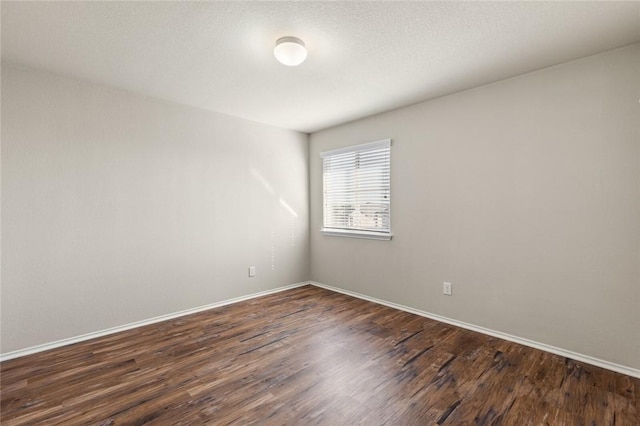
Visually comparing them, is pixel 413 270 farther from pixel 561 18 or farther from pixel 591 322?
pixel 561 18

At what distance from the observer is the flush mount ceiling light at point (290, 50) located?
2109mm

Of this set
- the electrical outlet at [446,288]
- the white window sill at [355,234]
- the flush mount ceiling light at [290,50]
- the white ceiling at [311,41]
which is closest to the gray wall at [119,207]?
the white ceiling at [311,41]

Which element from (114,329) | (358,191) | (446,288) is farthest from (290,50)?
(114,329)

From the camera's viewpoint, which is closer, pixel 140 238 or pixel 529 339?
pixel 529 339

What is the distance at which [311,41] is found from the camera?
85.7 inches

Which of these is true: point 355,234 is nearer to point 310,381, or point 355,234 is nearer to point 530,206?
point 530,206

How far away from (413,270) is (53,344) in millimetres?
3598

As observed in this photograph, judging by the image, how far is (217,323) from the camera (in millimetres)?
3215

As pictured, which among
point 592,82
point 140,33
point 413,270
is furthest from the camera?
point 413,270

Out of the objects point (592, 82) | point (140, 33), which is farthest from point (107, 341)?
point (592, 82)

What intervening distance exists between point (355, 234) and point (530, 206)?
2.04 m

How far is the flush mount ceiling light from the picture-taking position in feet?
6.92

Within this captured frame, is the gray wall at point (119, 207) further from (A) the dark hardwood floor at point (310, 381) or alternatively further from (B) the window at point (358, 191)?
(B) the window at point (358, 191)

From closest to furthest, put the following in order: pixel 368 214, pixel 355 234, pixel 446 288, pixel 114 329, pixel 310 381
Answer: pixel 310 381 < pixel 114 329 < pixel 446 288 < pixel 368 214 < pixel 355 234
